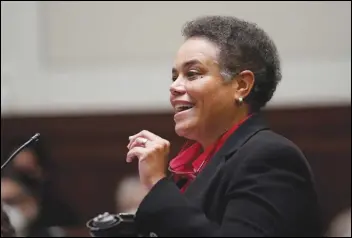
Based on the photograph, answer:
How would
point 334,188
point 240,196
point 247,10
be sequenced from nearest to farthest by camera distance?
point 240,196, point 247,10, point 334,188

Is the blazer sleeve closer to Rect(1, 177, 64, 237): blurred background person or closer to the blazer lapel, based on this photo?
the blazer lapel

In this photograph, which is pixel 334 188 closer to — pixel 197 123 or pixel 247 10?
pixel 247 10

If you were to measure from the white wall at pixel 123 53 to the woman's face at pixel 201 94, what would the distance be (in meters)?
1.57

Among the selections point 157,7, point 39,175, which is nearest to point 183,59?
point 39,175

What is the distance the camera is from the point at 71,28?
2.72 meters

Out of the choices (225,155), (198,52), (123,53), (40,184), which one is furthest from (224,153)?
(123,53)

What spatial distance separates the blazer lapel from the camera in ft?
2.65

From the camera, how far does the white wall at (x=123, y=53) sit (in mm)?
2510

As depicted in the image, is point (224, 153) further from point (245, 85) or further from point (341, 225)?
point (341, 225)

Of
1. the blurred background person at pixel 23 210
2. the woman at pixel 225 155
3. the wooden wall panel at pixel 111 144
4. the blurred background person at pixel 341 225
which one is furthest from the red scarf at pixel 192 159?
the wooden wall panel at pixel 111 144

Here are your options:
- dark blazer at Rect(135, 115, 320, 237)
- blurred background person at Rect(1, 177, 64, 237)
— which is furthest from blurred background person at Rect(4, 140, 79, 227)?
dark blazer at Rect(135, 115, 320, 237)

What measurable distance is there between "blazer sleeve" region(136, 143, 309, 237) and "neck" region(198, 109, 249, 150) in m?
0.06

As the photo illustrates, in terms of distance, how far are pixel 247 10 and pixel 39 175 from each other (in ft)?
2.73

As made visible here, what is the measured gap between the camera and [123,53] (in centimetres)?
274
